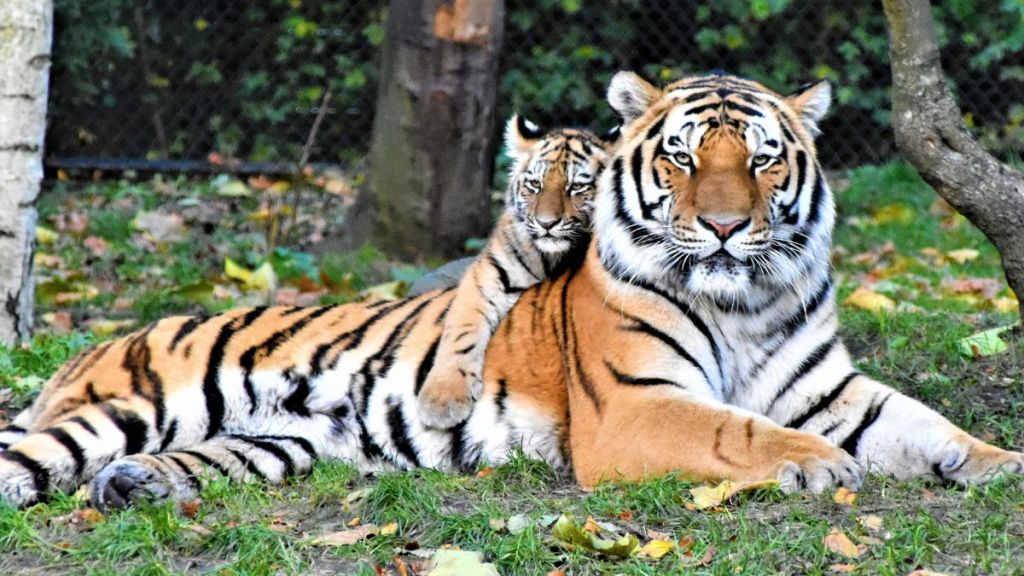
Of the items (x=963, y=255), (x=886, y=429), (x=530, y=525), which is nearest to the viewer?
(x=530, y=525)

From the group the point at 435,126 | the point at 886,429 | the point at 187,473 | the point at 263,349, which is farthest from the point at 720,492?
the point at 435,126

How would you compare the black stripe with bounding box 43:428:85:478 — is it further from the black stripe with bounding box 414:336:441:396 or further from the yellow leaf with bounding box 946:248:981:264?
the yellow leaf with bounding box 946:248:981:264

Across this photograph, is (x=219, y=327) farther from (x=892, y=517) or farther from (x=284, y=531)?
(x=892, y=517)

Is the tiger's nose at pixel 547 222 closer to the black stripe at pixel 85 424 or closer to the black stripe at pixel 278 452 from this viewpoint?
the black stripe at pixel 278 452

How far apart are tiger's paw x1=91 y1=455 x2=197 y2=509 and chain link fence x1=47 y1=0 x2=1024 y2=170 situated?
6.20 m

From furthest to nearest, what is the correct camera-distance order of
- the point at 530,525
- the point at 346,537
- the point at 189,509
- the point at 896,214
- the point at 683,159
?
the point at 896,214
the point at 683,159
the point at 189,509
the point at 346,537
the point at 530,525

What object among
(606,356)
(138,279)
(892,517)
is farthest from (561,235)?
(138,279)

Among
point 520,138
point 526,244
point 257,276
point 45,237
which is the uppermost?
point 520,138

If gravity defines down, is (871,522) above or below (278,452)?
above

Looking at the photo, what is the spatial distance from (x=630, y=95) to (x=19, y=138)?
308 cm

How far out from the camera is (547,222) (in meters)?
4.50

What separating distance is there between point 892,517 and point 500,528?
3.29 ft

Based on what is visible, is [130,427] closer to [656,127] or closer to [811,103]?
[656,127]

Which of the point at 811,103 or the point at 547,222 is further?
the point at 547,222
